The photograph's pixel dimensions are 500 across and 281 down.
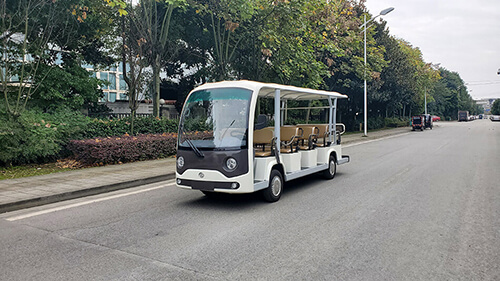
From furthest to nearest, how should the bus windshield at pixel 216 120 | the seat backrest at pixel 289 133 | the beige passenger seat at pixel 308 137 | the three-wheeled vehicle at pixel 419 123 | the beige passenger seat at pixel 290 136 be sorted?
the three-wheeled vehicle at pixel 419 123
the beige passenger seat at pixel 308 137
the seat backrest at pixel 289 133
the beige passenger seat at pixel 290 136
the bus windshield at pixel 216 120

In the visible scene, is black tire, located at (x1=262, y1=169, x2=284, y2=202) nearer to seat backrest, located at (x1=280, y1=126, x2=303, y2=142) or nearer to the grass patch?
seat backrest, located at (x1=280, y1=126, x2=303, y2=142)

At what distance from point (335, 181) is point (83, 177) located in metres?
6.17

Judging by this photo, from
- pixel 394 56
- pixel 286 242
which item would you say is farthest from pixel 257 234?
pixel 394 56

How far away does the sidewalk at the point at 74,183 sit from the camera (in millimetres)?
6956

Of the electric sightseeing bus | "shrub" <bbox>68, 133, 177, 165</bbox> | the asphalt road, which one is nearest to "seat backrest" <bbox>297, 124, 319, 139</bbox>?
the electric sightseeing bus

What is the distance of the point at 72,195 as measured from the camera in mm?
7477

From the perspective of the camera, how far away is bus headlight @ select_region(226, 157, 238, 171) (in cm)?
609

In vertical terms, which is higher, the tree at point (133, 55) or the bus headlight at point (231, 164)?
the tree at point (133, 55)

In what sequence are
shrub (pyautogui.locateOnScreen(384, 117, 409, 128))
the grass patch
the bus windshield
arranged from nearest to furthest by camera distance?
the bus windshield < the grass patch < shrub (pyautogui.locateOnScreen(384, 117, 409, 128))

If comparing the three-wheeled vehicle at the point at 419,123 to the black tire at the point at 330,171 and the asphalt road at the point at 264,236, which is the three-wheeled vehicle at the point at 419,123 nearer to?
the asphalt road at the point at 264,236

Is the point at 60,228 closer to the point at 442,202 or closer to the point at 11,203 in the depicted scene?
the point at 11,203

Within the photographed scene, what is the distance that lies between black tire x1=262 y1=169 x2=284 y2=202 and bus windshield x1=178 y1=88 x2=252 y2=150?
0.98 metres

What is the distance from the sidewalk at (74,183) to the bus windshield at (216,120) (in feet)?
8.61

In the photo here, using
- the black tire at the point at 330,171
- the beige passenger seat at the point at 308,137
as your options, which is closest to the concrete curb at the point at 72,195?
the beige passenger seat at the point at 308,137
